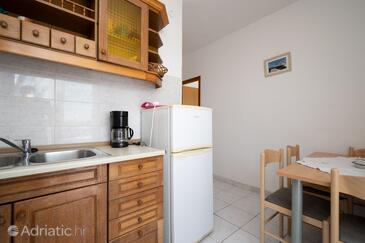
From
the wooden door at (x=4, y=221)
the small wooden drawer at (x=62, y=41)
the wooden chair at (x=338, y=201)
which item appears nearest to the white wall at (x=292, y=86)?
the wooden chair at (x=338, y=201)

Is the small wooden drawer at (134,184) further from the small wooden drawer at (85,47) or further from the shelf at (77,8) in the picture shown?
the shelf at (77,8)

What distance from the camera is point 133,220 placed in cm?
104

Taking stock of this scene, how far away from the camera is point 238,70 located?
8.93ft

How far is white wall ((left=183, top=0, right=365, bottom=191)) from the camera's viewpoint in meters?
1.69

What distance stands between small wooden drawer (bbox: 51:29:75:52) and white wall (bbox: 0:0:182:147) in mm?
314

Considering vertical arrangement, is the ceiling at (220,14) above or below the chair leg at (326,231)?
above

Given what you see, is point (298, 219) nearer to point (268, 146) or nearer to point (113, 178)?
point (113, 178)

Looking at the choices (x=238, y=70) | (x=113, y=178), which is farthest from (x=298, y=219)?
(x=238, y=70)

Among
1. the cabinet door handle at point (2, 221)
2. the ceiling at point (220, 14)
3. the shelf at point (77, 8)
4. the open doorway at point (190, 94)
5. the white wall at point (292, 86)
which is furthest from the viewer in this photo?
the open doorway at point (190, 94)

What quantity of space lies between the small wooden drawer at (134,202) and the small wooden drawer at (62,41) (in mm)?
1029

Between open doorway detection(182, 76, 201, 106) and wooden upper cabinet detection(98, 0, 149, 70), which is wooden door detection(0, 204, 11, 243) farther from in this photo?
open doorway detection(182, 76, 201, 106)

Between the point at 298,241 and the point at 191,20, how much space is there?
2919 mm

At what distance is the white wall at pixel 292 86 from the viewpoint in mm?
1691

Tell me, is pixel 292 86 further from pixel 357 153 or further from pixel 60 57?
pixel 60 57
